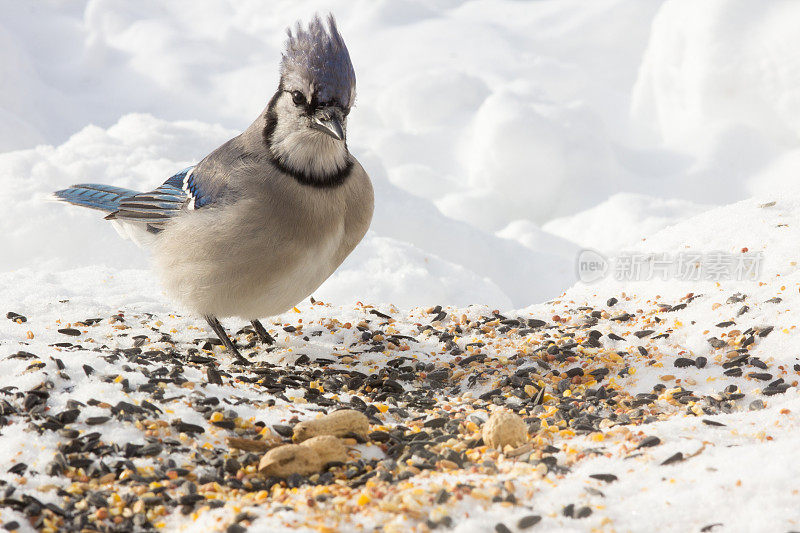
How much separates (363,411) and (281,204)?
0.84m

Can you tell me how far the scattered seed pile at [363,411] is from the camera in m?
1.96

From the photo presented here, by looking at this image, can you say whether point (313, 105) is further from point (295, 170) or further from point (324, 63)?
point (295, 170)

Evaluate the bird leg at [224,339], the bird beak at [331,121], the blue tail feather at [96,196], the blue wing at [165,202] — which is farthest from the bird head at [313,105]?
the blue tail feather at [96,196]

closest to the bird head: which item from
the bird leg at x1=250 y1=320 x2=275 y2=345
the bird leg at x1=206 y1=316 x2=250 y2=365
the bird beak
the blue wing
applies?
the bird beak

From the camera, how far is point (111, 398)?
251cm

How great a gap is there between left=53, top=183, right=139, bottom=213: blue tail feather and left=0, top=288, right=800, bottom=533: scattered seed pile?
1.79 ft

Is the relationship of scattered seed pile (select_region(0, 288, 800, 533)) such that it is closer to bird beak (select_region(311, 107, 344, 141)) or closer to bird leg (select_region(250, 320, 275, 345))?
bird leg (select_region(250, 320, 275, 345))

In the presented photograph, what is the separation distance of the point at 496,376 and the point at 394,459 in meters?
1.00

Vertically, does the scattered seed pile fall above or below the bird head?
below

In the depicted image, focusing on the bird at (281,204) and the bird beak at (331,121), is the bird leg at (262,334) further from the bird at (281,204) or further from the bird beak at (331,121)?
the bird beak at (331,121)

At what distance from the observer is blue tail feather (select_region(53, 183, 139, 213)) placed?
148 inches

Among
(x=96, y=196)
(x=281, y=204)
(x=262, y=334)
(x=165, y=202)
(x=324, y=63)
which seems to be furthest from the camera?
(x=96, y=196)

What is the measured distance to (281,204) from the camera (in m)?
2.95

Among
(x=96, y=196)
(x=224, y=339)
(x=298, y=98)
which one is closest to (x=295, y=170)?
(x=298, y=98)
